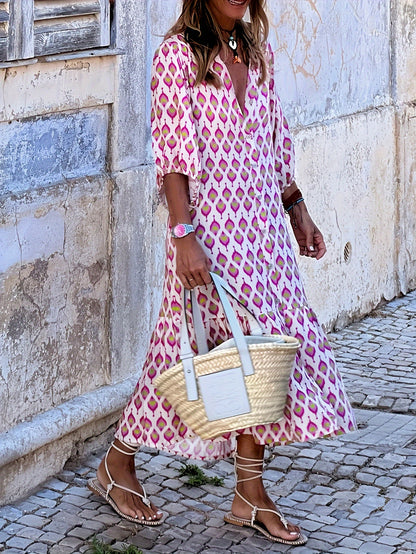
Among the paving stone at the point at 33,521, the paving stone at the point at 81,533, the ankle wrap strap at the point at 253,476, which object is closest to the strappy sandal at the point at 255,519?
the ankle wrap strap at the point at 253,476

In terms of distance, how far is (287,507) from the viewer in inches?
181

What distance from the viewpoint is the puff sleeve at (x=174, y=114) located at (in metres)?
3.93

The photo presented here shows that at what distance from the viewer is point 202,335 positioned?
402cm

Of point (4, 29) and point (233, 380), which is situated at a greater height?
point (4, 29)

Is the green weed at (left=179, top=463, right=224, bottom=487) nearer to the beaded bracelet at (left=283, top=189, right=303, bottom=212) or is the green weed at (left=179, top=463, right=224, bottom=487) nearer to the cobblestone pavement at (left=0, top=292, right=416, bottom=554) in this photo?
the cobblestone pavement at (left=0, top=292, right=416, bottom=554)

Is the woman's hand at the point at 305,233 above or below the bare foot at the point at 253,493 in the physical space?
above

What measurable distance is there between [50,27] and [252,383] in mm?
1612

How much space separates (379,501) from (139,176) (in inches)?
63.7

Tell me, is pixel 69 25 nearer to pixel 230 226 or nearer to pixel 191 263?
pixel 230 226

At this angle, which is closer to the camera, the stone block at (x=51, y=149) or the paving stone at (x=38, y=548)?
the paving stone at (x=38, y=548)

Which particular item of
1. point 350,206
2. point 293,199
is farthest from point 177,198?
point 350,206

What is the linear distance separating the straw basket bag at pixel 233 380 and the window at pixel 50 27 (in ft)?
3.97

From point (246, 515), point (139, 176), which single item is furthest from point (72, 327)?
point (246, 515)

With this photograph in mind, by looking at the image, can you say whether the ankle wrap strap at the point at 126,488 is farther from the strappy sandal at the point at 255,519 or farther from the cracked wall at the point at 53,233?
the cracked wall at the point at 53,233
